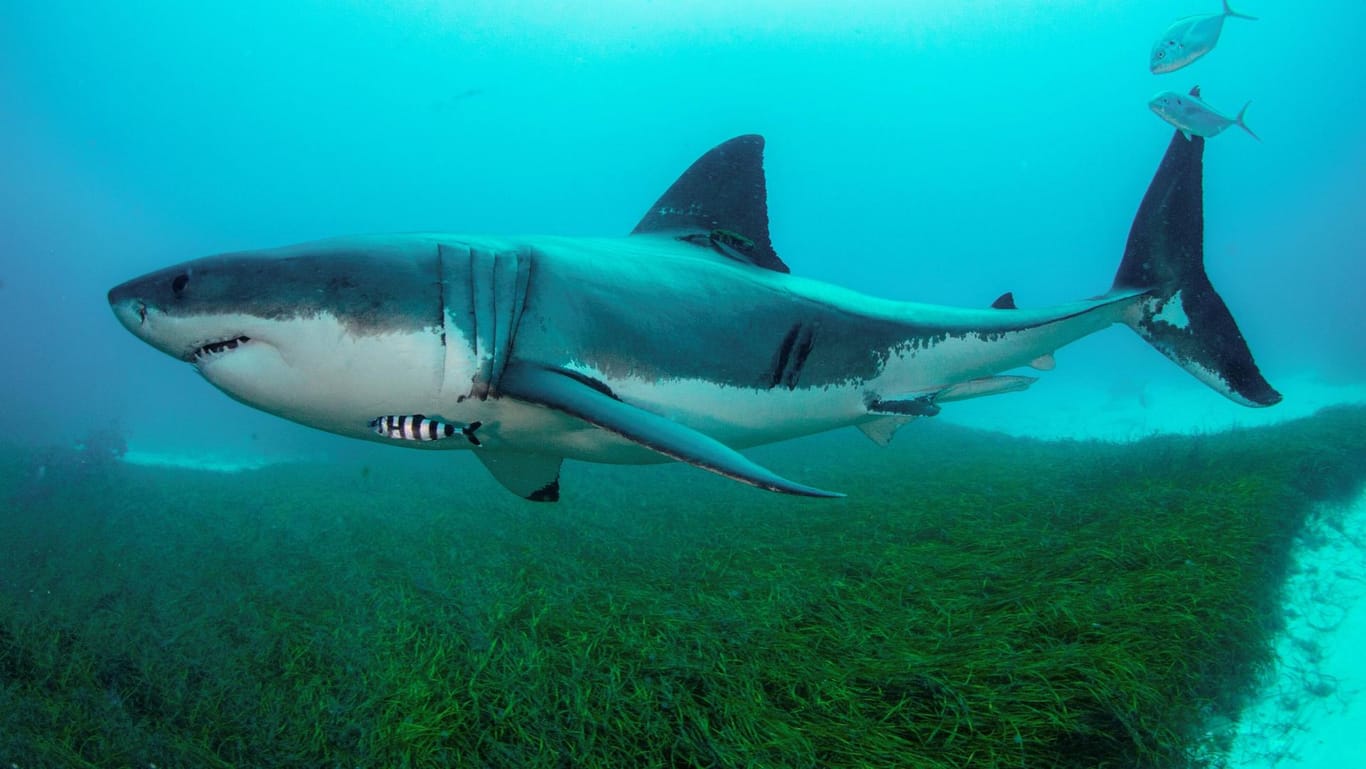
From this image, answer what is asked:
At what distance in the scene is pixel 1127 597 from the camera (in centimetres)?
440

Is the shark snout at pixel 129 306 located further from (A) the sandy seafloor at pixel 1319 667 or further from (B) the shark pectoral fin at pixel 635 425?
(A) the sandy seafloor at pixel 1319 667

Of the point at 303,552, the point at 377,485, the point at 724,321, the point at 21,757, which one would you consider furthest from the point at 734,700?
the point at 377,485

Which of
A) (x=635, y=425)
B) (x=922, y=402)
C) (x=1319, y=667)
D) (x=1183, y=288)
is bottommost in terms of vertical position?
(x=1319, y=667)

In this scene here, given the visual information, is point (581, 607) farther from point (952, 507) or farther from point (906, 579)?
point (952, 507)

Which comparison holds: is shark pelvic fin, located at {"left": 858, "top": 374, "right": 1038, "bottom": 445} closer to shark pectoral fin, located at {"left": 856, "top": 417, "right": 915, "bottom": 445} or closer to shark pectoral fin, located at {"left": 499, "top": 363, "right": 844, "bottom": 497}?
shark pectoral fin, located at {"left": 856, "top": 417, "right": 915, "bottom": 445}

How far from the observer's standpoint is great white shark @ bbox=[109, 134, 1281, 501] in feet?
8.19

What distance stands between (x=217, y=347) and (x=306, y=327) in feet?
1.26

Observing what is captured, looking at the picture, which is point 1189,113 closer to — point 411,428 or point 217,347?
point 411,428

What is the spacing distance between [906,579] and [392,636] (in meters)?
4.07

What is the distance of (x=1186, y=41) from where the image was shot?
10664 mm

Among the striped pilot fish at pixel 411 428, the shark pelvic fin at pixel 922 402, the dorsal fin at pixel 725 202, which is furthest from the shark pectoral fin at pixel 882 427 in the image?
the striped pilot fish at pixel 411 428

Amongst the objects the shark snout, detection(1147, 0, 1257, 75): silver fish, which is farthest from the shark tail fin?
detection(1147, 0, 1257, 75): silver fish

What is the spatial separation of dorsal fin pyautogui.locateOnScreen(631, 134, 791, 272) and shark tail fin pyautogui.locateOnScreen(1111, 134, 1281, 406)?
349cm

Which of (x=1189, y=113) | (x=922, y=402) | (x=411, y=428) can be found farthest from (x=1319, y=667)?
(x=1189, y=113)
